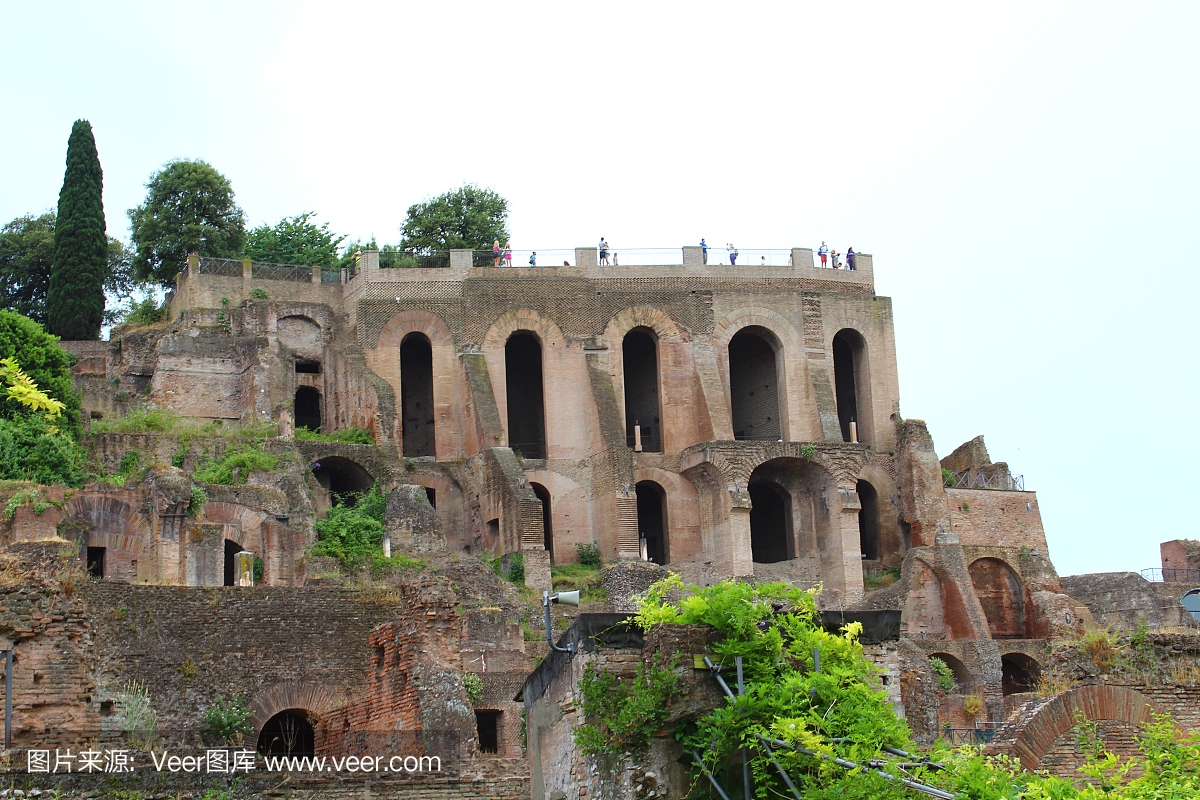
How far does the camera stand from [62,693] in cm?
2189

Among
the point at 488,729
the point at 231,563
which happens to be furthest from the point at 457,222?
the point at 488,729

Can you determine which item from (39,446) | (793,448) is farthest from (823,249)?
(39,446)

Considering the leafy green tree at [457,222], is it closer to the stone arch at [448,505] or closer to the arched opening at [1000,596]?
the stone arch at [448,505]

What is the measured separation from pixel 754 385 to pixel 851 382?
3.11m

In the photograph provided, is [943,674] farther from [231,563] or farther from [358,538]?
[231,563]

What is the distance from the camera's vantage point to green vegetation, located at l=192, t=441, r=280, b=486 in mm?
40312

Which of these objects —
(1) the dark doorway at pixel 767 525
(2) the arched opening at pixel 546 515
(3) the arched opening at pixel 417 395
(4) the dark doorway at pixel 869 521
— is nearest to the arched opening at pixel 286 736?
(2) the arched opening at pixel 546 515

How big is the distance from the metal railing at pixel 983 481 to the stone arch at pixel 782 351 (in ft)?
15.5

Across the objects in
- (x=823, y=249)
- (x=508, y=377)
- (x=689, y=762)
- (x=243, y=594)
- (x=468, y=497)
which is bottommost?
(x=689, y=762)

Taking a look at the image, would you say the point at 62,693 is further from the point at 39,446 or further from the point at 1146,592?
the point at 1146,592

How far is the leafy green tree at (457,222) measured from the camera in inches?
2317

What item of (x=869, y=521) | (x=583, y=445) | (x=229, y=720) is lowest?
(x=229, y=720)

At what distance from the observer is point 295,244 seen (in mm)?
58844

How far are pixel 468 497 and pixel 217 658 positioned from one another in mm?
22134
